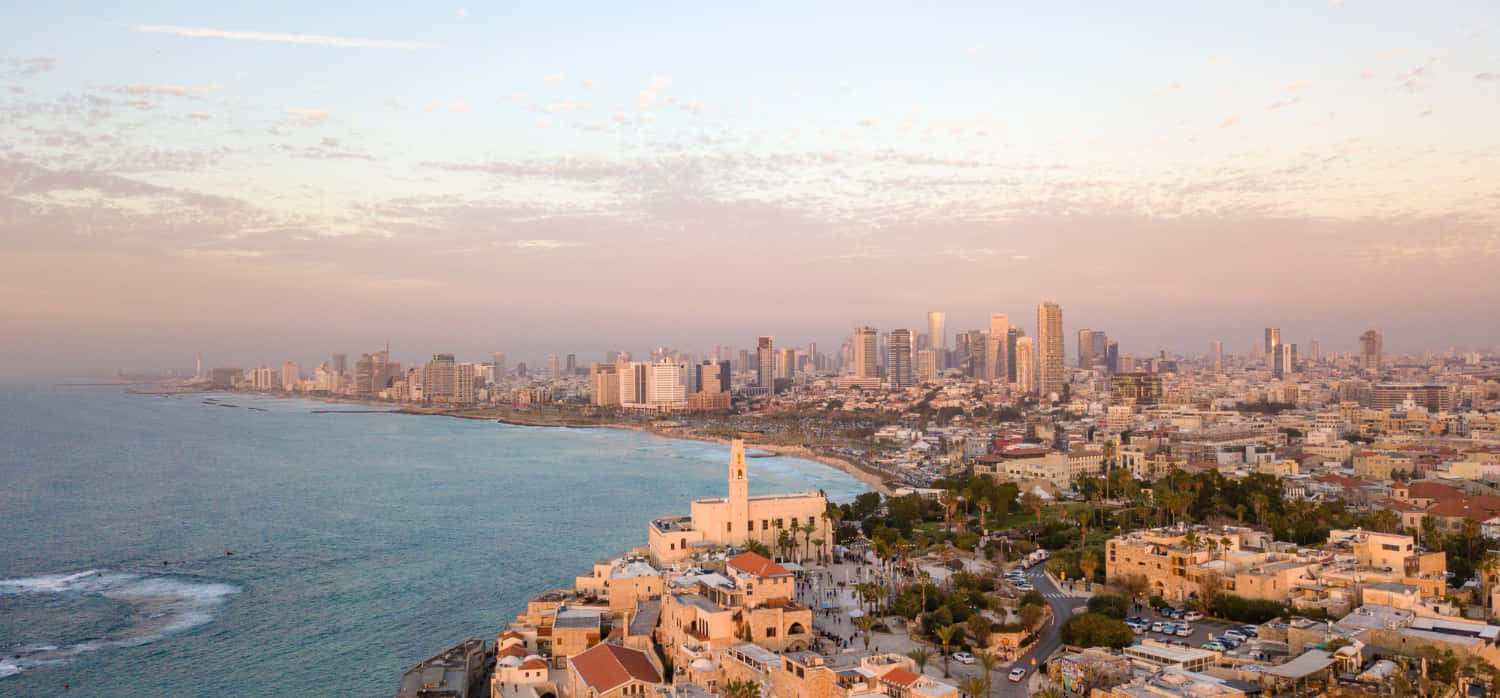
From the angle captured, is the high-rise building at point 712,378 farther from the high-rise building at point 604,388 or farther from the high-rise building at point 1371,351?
the high-rise building at point 1371,351

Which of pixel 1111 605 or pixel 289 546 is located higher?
pixel 1111 605

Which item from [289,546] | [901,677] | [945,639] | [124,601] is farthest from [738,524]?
[289,546]

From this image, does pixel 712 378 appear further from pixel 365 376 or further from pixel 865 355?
pixel 365 376

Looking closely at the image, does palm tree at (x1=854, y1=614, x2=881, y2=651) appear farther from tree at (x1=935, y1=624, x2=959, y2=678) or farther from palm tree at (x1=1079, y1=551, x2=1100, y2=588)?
palm tree at (x1=1079, y1=551, x2=1100, y2=588)

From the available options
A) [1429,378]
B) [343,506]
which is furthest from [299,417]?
[1429,378]

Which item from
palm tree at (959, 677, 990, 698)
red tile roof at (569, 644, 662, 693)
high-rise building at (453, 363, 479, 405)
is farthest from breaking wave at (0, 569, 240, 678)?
high-rise building at (453, 363, 479, 405)

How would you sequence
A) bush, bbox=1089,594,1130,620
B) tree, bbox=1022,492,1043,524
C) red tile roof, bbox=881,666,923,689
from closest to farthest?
red tile roof, bbox=881,666,923,689, bush, bbox=1089,594,1130,620, tree, bbox=1022,492,1043,524

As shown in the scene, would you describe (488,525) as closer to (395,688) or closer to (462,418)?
(395,688)
